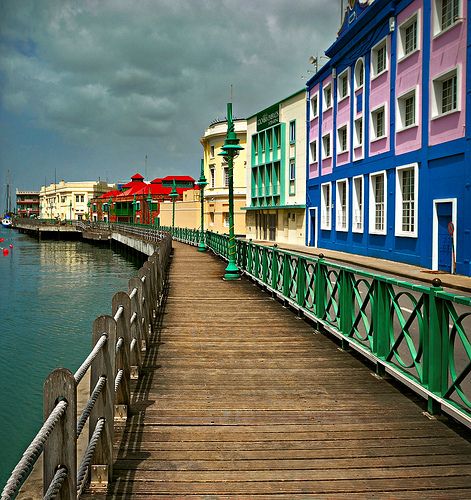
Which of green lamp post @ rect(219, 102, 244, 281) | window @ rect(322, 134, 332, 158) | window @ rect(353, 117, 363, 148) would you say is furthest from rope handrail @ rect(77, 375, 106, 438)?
window @ rect(322, 134, 332, 158)

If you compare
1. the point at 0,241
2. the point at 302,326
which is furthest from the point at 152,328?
the point at 0,241

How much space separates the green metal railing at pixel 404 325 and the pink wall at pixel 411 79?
15.0 metres

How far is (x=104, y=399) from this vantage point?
14.9 feet

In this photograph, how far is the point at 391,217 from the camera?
26031 mm

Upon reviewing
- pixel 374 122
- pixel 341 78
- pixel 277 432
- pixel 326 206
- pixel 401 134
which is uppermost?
pixel 341 78

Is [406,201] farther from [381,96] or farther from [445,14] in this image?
[445,14]

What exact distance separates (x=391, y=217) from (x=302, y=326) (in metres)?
16.5

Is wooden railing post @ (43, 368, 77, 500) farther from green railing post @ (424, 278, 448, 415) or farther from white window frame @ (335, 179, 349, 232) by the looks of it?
white window frame @ (335, 179, 349, 232)

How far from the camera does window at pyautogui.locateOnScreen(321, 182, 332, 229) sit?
36.8m

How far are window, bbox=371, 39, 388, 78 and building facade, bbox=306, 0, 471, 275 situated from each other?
6 centimetres

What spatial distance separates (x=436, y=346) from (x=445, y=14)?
1961 centimetres

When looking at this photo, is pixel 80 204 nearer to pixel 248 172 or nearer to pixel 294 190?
pixel 248 172

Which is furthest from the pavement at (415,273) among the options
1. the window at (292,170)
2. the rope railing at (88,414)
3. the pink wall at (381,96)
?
the window at (292,170)

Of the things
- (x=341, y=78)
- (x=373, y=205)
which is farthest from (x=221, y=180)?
(x=373, y=205)
